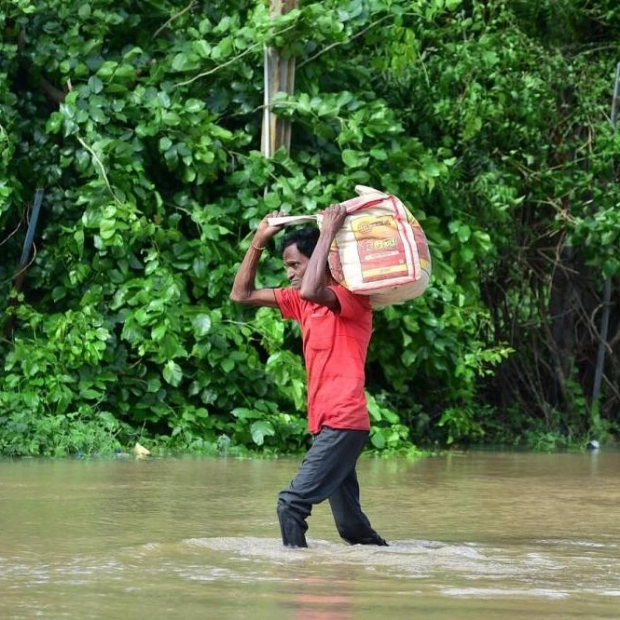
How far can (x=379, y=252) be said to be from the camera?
20.4ft

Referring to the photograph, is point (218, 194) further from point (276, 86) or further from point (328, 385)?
point (328, 385)

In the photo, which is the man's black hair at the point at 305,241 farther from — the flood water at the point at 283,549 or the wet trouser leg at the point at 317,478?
the flood water at the point at 283,549

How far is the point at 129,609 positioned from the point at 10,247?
8.09m

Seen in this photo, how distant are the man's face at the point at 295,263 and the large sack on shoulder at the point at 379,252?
0.41 ft

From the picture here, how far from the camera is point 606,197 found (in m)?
13.4

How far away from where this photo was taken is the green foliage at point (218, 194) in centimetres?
1146

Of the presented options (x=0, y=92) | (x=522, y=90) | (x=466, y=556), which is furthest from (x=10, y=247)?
(x=466, y=556)

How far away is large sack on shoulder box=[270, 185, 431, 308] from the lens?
621 cm

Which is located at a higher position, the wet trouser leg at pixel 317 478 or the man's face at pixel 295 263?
the man's face at pixel 295 263

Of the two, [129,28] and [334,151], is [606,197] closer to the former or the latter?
[334,151]

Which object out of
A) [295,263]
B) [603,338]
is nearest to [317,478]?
[295,263]

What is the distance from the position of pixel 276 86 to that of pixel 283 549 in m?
6.53

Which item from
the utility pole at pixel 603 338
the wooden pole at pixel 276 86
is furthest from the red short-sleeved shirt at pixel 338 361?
the utility pole at pixel 603 338

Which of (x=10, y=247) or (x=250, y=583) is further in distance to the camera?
(x=10, y=247)
